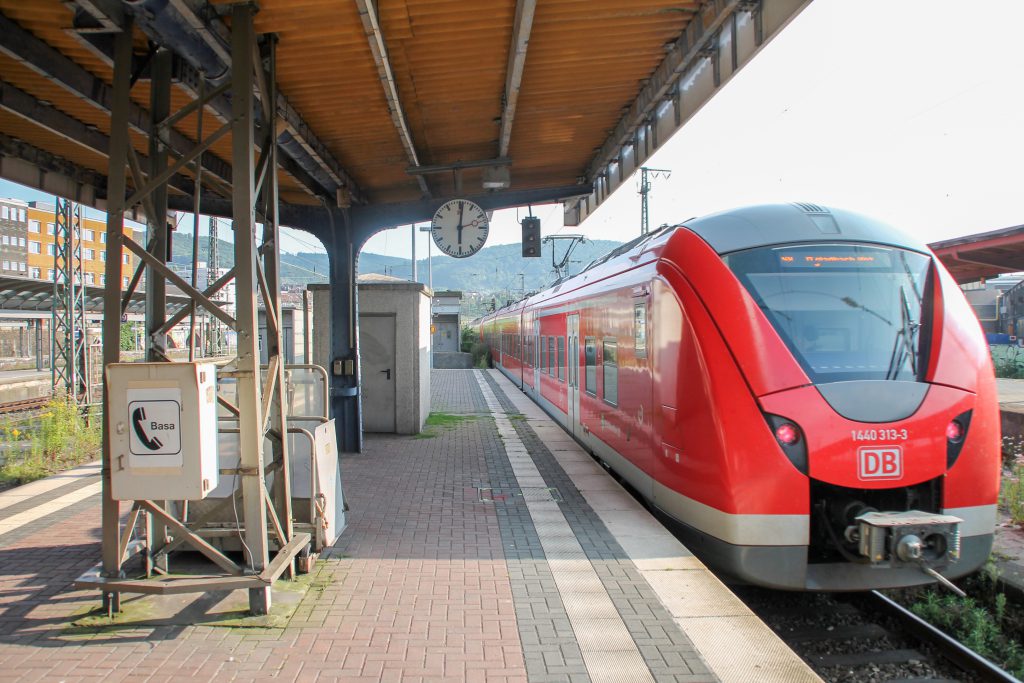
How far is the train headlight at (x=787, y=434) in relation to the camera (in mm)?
4969

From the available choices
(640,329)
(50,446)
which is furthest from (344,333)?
(640,329)

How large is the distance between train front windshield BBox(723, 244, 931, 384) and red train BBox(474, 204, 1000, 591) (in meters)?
0.01

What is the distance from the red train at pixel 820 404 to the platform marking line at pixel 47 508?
597 cm

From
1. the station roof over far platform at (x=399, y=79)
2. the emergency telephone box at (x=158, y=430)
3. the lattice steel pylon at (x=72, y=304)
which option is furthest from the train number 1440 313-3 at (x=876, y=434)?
the lattice steel pylon at (x=72, y=304)

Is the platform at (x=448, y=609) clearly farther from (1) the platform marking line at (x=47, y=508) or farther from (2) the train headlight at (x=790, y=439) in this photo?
(2) the train headlight at (x=790, y=439)

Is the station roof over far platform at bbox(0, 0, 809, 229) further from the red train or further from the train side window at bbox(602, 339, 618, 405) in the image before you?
the train side window at bbox(602, 339, 618, 405)

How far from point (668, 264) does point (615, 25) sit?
192cm

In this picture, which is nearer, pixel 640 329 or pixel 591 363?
pixel 640 329

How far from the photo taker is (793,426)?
16.4 ft

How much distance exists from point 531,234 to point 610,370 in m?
4.24

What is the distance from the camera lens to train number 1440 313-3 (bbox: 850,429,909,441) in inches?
194

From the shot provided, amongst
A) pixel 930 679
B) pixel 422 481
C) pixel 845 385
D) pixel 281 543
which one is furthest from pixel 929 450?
pixel 422 481

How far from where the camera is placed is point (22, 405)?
20047 mm

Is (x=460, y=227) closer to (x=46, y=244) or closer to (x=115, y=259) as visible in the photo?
(x=115, y=259)
